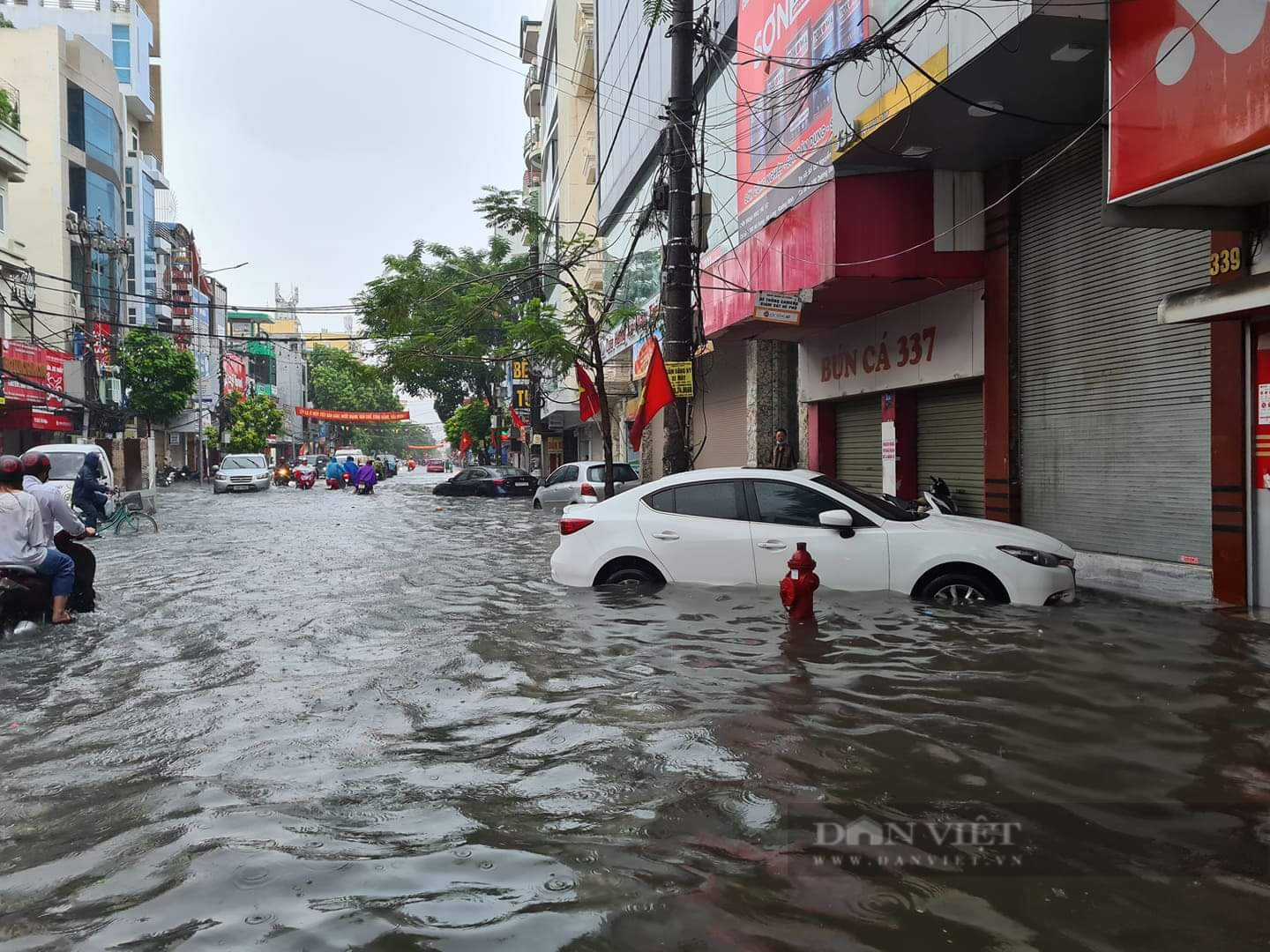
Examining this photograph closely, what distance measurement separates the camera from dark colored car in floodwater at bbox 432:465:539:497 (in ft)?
119

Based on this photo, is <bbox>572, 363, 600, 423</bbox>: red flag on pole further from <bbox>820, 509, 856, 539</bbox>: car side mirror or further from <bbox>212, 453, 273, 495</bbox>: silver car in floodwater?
<bbox>212, 453, 273, 495</bbox>: silver car in floodwater

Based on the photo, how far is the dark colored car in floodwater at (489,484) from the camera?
36.3 metres

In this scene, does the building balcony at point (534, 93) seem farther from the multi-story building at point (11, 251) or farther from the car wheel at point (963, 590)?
the car wheel at point (963, 590)

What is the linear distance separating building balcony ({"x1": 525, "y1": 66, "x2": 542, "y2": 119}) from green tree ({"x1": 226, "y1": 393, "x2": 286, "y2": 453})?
1077 inches

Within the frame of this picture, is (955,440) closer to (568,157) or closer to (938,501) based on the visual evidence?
(938,501)

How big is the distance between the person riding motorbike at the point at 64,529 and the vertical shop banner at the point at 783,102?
29.0 ft

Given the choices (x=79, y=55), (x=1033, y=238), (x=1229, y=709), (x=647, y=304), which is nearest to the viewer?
(x=1229, y=709)

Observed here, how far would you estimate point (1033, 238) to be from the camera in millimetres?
12305

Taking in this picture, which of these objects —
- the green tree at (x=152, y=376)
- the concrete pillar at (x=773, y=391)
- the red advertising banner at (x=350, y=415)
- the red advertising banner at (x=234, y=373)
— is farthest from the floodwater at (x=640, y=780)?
the red advertising banner at (x=350, y=415)

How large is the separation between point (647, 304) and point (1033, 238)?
649 inches

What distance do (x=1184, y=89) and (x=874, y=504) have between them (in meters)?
3.98

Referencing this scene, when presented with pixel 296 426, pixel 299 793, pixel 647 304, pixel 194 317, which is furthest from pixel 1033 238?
pixel 296 426

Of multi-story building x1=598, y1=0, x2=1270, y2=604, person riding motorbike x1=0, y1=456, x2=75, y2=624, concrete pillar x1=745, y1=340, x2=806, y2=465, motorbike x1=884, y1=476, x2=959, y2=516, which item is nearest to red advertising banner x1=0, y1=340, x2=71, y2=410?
concrete pillar x1=745, y1=340, x2=806, y2=465

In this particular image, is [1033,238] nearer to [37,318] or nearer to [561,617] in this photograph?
[561,617]
